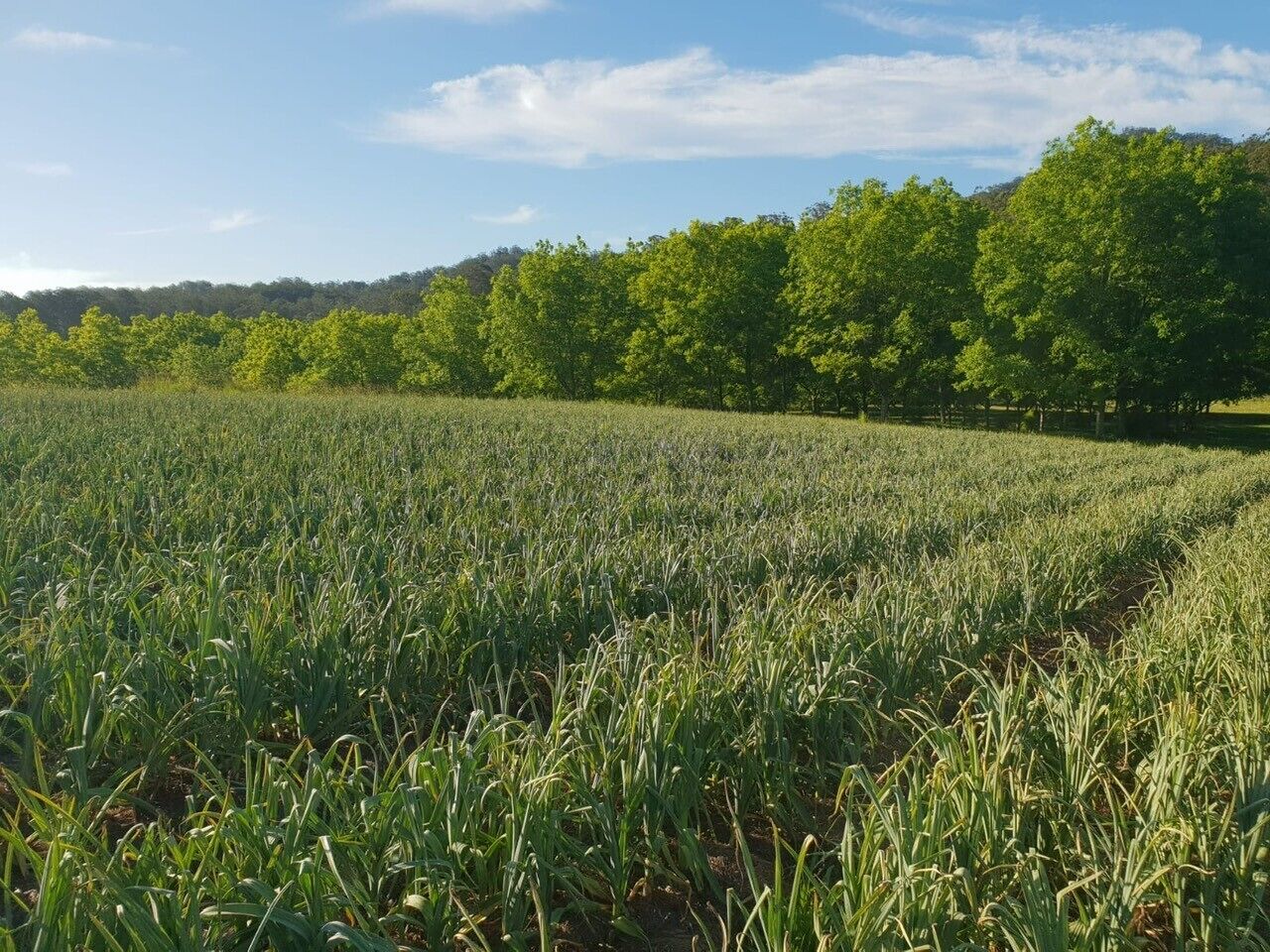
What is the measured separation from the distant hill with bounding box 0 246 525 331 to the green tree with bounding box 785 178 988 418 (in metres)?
67.5

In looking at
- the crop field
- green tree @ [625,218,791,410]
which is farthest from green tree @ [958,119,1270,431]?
the crop field

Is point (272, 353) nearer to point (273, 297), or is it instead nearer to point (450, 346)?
point (450, 346)

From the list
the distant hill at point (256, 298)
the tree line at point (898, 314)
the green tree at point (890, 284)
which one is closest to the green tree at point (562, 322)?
the tree line at point (898, 314)

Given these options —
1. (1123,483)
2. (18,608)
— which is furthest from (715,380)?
(18,608)

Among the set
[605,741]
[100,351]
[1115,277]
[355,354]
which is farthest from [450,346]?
[605,741]

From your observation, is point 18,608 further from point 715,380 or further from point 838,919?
point 715,380

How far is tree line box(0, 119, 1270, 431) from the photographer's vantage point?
84.1 ft

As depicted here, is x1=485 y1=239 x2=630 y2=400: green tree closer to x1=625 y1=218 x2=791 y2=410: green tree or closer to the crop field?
x1=625 y1=218 x2=791 y2=410: green tree

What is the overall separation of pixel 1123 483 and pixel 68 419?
16.9 metres

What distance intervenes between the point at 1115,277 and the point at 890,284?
346 inches

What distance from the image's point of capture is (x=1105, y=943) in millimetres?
1851

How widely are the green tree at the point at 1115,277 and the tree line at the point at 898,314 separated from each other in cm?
8

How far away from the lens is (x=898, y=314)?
33.1 metres

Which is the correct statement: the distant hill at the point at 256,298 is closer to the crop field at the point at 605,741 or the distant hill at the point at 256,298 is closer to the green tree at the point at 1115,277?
the green tree at the point at 1115,277
